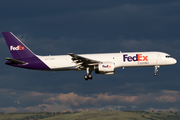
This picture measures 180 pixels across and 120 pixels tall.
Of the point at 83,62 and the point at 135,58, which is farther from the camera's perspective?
the point at 83,62

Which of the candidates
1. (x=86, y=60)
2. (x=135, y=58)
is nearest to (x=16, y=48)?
(x=86, y=60)

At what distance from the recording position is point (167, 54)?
63.8m

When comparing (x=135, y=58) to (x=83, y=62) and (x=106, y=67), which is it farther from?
(x=83, y=62)

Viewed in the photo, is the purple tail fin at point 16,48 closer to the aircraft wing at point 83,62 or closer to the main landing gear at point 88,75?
the aircraft wing at point 83,62

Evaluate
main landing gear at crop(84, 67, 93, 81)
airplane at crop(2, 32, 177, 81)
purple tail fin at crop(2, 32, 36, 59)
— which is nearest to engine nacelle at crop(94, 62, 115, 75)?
airplane at crop(2, 32, 177, 81)

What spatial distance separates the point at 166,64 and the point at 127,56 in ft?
31.6

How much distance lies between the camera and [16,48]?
6769 centimetres

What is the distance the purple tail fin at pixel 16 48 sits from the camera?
220 feet

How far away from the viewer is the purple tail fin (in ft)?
220

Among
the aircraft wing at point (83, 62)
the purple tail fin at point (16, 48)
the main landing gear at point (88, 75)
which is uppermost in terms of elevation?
the purple tail fin at point (16, 48)

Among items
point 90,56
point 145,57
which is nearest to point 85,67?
point 90,56

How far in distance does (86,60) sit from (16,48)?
1934cm

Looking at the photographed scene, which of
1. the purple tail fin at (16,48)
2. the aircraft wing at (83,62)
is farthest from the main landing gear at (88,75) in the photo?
the purple tail fin at (16,48)

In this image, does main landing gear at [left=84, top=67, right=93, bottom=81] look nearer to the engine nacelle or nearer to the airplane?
the airplane
